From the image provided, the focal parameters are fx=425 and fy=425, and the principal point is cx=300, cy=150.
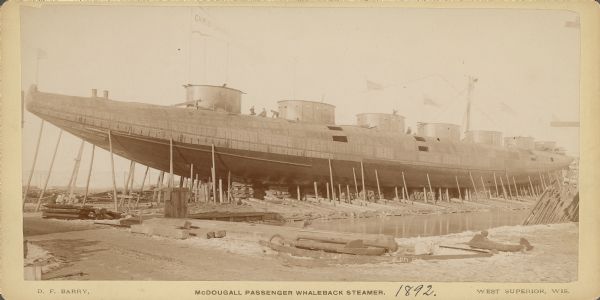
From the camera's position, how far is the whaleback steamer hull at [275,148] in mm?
10027

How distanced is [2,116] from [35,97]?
0.57 m

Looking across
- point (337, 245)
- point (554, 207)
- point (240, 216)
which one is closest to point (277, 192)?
point (240, 216)

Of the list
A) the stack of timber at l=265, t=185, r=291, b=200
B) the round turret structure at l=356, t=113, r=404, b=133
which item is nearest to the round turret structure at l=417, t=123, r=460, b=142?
the round turret structure at l=356, t=113, r=404, b=133

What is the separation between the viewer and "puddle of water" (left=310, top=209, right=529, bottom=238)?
10391mm

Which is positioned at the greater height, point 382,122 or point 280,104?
point 280,104

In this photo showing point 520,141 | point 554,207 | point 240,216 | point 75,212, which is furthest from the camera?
point 520,141

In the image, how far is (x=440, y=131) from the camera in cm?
1239

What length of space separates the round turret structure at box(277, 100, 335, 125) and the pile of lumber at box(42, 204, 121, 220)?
181 inches

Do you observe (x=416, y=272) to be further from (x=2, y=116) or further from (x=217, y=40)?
Answer: (x=2, y=116)

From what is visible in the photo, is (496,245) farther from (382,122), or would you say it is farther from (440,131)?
(382,122)

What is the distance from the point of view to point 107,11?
7137 millimetres

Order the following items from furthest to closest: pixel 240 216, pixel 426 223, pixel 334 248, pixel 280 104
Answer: pixel 426 223, pixel 240 216, pixel 280 104, pixel 334 248

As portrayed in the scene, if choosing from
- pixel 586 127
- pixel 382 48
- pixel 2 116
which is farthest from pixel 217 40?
pixel 586 127

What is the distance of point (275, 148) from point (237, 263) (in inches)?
219
